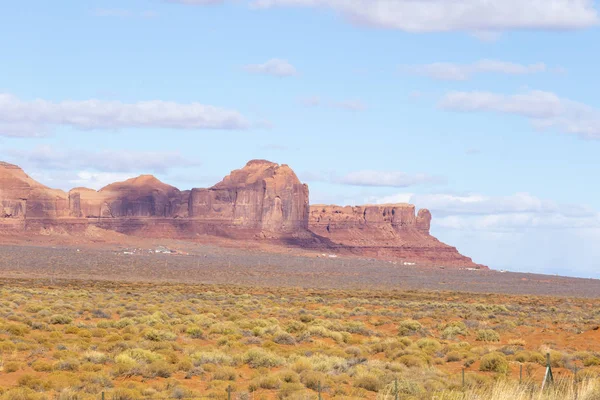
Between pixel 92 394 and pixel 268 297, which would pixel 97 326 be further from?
pixel 268 297

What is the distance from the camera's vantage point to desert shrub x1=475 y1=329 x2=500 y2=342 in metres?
29.2

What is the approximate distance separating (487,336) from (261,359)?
38.2 feet

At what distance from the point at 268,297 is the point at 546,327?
18796 mm

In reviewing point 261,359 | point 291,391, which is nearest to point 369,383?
point 291,391

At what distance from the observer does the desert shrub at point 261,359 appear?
20.6 m

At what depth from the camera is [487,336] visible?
2942 cm

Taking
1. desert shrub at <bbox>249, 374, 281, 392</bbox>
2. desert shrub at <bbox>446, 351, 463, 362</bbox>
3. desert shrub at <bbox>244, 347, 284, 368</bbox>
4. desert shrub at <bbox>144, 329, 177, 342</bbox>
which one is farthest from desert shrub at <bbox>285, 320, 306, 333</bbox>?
desert shrub at <bbox>249, 374, 281, 392</bbox>

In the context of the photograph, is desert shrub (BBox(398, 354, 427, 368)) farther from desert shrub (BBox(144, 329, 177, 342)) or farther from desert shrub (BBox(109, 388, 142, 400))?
desert shrub (BBox(109, 388, 142, 400))

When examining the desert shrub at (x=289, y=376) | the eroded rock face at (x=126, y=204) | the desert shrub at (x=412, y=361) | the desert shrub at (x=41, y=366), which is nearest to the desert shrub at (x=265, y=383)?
A: the desert shrub at (x=289, y=376)

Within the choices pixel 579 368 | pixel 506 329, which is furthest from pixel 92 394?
pixel 506 329

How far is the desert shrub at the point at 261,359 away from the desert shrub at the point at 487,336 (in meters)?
10.8

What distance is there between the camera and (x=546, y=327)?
3447cm

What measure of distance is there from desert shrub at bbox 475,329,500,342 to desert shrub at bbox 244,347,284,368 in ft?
35.5

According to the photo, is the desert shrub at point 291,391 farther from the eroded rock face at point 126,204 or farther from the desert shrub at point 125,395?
the eroded rock face at point 126,204
